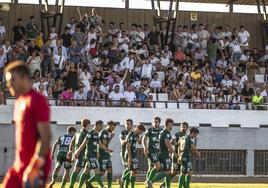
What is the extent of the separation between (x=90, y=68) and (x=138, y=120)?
3198mm

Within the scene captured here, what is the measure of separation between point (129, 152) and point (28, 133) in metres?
15.0

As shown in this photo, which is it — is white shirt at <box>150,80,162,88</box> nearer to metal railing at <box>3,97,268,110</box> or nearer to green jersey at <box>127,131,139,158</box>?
metal railing at <box>3,97,268,110</box>

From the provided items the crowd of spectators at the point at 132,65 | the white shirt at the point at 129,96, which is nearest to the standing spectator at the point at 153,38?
the crowd of spectators at the point at 132,65

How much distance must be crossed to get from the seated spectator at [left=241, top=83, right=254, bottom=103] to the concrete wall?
2.98 feet

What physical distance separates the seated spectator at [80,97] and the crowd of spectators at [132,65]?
0.04m

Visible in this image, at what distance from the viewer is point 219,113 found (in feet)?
117

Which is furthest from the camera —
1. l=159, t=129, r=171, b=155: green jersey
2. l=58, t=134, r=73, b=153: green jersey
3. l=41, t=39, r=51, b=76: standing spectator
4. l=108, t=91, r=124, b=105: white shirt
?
l=108, t=91, r=124, b=105: white shirt

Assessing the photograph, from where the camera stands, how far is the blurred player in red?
8.96m

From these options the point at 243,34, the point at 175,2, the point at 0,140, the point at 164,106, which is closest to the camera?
the point at 0,140

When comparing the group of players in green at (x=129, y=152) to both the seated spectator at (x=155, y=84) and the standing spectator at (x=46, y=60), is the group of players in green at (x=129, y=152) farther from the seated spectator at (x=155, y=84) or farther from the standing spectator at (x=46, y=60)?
the seated spectator at (x=155, y=84)

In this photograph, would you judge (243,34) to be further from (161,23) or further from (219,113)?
(219,113)

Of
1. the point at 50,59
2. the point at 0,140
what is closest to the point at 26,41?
the point at 50,59

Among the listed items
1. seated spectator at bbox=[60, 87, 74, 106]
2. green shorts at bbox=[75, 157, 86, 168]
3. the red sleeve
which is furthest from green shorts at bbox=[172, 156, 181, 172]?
the red sleeve

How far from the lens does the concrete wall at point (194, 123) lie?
3269 cm
